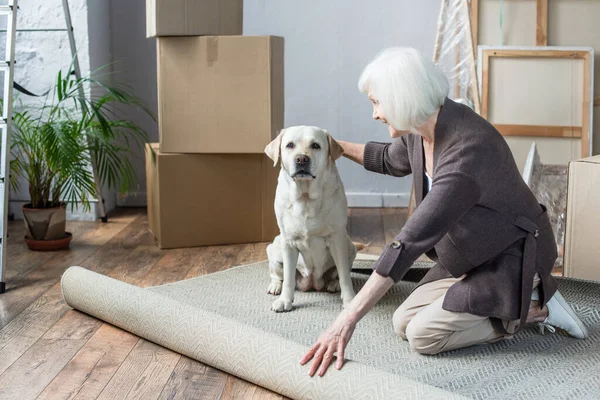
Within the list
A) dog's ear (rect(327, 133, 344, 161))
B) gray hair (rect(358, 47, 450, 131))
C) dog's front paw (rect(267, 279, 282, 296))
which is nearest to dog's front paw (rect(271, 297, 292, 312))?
dog's front paw (rect(267, 279, 282, 296))

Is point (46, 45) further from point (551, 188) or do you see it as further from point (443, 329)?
point (443, 329)

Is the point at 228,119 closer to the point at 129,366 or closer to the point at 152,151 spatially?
the point at 152,151

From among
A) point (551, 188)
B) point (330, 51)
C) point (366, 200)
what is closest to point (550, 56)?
point (551, 188)

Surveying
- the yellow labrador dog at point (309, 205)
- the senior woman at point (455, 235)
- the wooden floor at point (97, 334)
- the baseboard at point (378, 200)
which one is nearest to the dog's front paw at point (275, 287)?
the yellow labrador dog at point (309, 205)

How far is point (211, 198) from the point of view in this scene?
11.6ft

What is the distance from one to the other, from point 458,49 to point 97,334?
2328 mm

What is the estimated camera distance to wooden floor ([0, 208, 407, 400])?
6.40 feet

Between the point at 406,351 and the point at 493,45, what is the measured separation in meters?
2.15

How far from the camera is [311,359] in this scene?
6.01ft

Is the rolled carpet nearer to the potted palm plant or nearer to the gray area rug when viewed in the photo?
the gray area rug

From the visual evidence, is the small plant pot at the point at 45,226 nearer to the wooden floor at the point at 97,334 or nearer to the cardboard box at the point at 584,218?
the wooden floor at the point at 97,334

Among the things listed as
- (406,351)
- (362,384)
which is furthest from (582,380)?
(362,384)

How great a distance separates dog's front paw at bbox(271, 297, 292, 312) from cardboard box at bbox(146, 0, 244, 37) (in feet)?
4.78

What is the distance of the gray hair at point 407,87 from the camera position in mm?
1925
